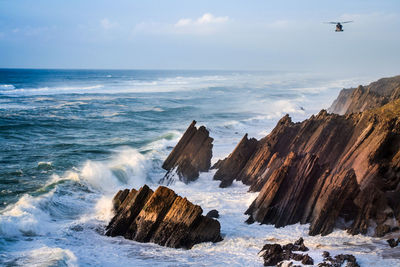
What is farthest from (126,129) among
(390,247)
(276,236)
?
(390,247)

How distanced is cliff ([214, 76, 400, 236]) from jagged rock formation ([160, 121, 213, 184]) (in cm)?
515

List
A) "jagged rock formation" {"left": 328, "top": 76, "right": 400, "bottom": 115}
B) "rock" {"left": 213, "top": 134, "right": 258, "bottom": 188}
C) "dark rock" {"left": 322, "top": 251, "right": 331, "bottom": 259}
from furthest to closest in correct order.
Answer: "jagged rock formation" {"left": 328, "top": 76, "right": 400, "bottom": 115} → "rock" {"left": 213, "top": 134, "right": 258, "bottom": 188} → "dark rock" {"left": 322, "top": 251, "right": 331, "bottom": 259}

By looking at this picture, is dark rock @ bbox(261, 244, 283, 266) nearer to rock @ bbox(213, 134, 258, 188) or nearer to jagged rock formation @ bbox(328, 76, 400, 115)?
rock @ bbox(213, 134, 258, 188)

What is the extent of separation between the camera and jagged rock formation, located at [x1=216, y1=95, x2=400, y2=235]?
15383 mm

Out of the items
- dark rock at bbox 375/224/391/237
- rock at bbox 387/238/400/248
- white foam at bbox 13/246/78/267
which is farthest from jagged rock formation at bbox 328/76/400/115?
white foam at bbox 13/246/78/267

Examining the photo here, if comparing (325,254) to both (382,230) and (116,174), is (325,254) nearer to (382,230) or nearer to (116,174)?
(382,230)

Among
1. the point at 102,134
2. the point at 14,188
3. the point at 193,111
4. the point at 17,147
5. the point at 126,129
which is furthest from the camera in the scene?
the point at 193,111

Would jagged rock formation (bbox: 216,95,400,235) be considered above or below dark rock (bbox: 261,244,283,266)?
above

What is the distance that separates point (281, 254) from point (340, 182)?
4273 mm

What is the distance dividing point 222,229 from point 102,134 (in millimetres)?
29098

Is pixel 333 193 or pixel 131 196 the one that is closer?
pixel 333 193

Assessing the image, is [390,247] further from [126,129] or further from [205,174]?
[126,129]

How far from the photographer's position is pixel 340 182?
15820 mm

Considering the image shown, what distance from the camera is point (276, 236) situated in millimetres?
15453
